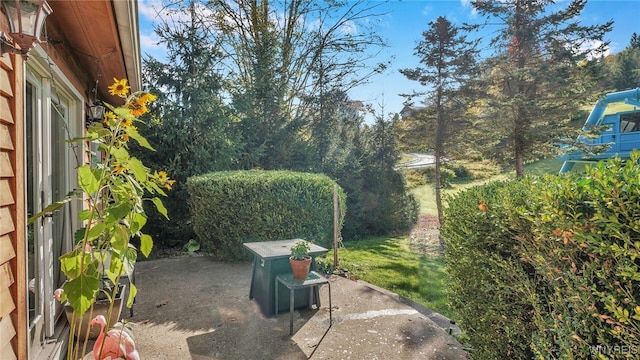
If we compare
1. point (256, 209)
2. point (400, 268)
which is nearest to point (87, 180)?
point (256, 209)

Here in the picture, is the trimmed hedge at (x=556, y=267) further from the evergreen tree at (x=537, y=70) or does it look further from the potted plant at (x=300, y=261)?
the evergreen tree at (x=537, y=70)

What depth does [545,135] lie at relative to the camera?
→ 7.57m

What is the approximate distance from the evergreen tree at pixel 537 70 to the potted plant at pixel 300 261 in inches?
256

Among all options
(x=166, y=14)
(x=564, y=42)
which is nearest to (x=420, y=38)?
(x=564, y=42)

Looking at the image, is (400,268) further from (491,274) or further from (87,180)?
(87,180)

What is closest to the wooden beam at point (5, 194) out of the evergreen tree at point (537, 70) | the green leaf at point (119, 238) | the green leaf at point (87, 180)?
the green leaf at point (87, 180)

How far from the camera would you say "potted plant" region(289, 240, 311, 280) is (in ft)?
10.3

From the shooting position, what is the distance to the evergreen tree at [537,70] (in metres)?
7.30

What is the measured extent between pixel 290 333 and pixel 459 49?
26.4ft

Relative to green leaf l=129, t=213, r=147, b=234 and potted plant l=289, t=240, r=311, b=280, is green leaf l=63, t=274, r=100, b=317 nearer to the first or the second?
green leaf l=129, t=213, r=147, b=234

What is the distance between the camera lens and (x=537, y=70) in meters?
7.45

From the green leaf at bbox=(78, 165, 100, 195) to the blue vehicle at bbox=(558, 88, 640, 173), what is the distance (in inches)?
343

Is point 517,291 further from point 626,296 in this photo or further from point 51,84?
point 51,84

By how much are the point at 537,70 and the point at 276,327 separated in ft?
25.5
